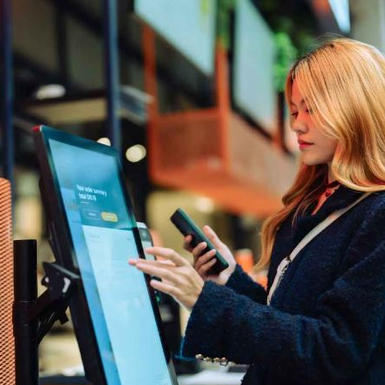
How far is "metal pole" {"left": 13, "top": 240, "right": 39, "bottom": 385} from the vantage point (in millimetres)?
1154

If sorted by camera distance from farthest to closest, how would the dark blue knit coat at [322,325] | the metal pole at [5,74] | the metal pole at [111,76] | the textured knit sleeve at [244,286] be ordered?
the metal pole at [5,74] → the metal pole at [111,76] → the textured knit sleeve at [244,286] → the dark blue knit coat at [322,325]

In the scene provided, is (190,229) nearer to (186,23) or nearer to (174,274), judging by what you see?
(174,274)

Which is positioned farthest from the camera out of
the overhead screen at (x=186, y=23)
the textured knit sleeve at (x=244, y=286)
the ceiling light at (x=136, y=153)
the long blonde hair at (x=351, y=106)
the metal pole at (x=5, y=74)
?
the ceiling light at (x=136, y=153)

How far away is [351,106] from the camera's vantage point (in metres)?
1.30

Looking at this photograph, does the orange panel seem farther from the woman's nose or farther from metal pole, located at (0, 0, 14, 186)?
metal pole, located at (0, 0, 14, 186)

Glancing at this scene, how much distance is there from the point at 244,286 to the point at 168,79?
5296 mm

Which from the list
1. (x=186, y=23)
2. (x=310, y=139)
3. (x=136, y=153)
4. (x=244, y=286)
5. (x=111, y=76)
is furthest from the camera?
(x=136, y=153)

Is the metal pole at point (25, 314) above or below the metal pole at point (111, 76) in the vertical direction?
below

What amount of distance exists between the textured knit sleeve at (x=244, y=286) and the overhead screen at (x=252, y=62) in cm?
359

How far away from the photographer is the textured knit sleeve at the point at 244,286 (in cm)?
153

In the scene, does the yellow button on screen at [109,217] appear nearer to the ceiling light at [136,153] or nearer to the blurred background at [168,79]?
the blurred background at [168,79]

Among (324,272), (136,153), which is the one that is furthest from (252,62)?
(324,272)

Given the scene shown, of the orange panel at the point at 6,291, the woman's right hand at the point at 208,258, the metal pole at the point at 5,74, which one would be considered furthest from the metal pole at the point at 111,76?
the orange panel at the point at 6,291

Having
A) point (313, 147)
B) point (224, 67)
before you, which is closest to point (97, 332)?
point (313, 147)
